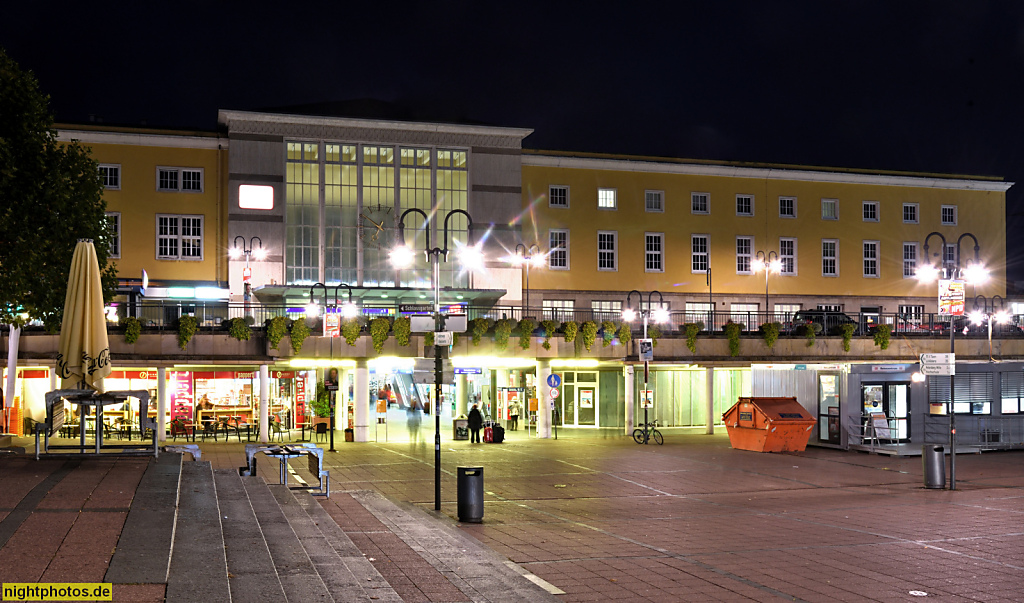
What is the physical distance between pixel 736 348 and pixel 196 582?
31568 mm

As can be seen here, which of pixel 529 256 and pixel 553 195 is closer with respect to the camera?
pixel 529 256

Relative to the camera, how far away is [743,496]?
20.1 metres

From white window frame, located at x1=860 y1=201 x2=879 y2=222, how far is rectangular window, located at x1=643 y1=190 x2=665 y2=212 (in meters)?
12.5


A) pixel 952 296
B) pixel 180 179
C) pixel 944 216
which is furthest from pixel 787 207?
pixel 952 296

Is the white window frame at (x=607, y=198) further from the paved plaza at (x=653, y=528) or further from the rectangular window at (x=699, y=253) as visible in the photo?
the paved plaza at (x=653, y=528)

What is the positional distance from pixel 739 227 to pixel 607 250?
317 inches

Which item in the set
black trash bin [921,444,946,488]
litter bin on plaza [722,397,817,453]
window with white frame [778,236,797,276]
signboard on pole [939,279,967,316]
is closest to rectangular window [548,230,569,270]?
window with white frame [778,236,797,276]

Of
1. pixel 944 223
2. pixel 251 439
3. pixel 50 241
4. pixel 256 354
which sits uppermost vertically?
pixel 944 223

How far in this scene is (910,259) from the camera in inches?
2185

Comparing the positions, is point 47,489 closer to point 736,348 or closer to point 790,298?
point 736,348

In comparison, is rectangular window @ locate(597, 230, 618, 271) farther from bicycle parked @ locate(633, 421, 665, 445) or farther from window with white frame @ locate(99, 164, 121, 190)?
window with white frame @ locate(99, 164, 121, 190)

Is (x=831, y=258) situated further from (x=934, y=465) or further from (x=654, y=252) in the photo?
(x=934, y=465)

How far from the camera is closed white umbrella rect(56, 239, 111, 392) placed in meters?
14.5

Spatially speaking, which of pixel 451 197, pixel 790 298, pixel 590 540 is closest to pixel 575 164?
pixel 451 197
